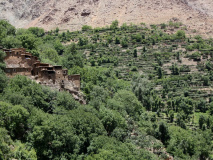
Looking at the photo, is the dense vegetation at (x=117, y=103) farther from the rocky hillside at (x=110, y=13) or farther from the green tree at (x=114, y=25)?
the rocky hillside at (x=110, y=13)

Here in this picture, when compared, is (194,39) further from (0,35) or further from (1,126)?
(1,126)

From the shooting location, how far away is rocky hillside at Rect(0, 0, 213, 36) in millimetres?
173500

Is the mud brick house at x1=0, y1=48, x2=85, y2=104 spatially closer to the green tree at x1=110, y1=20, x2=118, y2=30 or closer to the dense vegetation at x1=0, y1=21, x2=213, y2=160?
the dense vegetation at x1=0, y1=21, x2=213, y2=160

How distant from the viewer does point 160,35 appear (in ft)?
499

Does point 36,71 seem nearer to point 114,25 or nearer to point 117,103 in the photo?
point 117,103

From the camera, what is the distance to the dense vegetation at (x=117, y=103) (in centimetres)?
4297

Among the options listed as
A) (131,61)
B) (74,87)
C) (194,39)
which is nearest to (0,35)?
(74,87)

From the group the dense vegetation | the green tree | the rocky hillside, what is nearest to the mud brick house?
the dense vegetation

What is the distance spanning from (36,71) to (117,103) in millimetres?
19746

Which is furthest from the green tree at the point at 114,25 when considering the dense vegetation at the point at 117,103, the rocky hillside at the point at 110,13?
the rocky hillside at the point at 110,13

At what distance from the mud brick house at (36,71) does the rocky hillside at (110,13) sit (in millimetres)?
116167

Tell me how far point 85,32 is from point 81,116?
115 metres

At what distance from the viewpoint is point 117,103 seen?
66938 millimetres

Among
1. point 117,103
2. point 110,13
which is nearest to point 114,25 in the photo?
point 110,13
